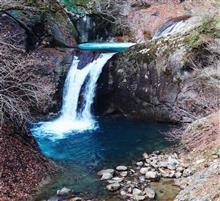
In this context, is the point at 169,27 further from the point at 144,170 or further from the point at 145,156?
the point at 144,170

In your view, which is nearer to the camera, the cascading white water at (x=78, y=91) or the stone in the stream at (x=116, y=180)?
the stone in the stream at (x=116, y=180)

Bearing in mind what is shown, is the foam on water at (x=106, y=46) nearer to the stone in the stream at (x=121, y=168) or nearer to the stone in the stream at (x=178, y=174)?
the stone in the stream at (x=121, y=168)

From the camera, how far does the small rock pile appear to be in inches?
419

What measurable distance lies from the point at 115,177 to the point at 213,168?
3.37 m

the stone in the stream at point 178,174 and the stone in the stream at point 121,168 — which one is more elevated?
the stone in the stream at point 121,168

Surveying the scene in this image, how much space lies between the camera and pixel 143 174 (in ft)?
38.7

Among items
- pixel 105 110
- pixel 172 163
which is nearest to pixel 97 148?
pixel 172 163

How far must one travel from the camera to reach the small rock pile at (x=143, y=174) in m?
10.6

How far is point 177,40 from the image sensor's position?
1689 centimetres

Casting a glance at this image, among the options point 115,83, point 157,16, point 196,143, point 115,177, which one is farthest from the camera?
point 157,16

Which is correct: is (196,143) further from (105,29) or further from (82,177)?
(105,29)

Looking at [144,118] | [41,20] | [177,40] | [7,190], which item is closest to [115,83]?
[144,118]

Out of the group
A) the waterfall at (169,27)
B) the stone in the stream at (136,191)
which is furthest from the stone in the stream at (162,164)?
the waterfall at (169,27)

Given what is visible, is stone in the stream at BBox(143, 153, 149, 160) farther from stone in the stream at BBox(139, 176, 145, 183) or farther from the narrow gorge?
stone in the stream at BBox(139, 176, 145, 183)
